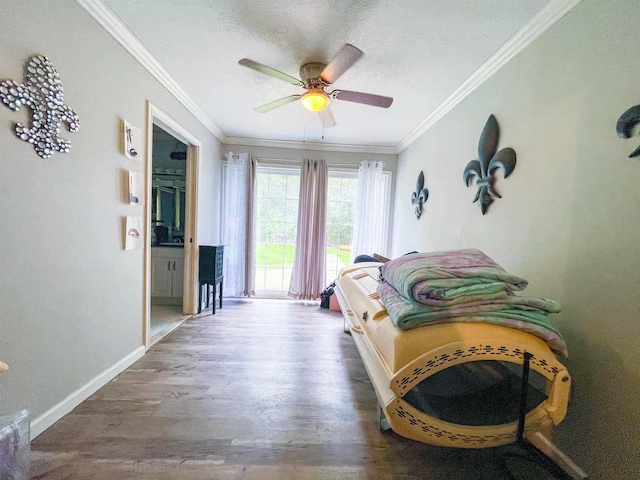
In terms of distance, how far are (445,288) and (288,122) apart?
8.97ft

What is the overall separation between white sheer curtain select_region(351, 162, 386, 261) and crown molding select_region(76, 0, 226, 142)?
228cm

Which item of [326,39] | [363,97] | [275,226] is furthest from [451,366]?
[275,226]

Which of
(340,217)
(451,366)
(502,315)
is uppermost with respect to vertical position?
(340,217)

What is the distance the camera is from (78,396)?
147 centimetres

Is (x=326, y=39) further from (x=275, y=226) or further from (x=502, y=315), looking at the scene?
(x=275, y=226)

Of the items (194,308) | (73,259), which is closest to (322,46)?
(73,259)

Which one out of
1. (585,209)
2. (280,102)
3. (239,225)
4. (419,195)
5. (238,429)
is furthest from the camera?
(239,225)

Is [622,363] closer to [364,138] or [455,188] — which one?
[455,188]

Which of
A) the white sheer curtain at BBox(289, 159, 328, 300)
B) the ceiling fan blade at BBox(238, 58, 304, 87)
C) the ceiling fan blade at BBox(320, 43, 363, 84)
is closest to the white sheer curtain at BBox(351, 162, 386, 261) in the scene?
the white sheer curtain at BBox(289, 159, 328, 300)

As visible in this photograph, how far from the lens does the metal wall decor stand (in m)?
1.09

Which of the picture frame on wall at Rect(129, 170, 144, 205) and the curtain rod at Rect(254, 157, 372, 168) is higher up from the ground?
the curtain rod at Rect(254, 157, 372, 168)

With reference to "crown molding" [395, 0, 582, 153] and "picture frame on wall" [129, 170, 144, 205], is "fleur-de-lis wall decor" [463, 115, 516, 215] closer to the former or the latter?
"crown molding" [395, 0, 582, 153]

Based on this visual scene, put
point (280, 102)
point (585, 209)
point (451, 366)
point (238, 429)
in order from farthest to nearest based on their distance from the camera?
point (280, 102)
point (238, 429)
point (585, 209)
point (451, 366)

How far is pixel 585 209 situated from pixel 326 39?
1.70 m
